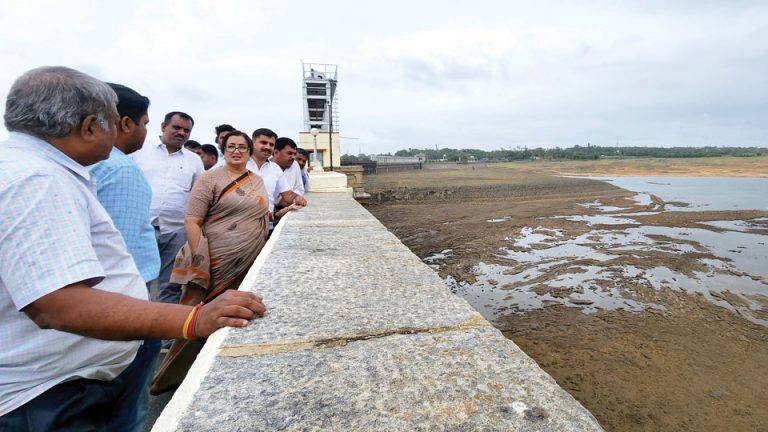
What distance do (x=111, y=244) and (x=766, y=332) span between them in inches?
262

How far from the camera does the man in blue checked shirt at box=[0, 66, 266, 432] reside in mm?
877

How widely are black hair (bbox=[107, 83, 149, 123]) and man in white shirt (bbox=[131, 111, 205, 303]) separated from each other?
1494 mm

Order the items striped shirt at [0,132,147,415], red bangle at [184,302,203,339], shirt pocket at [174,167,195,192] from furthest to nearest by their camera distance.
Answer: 1. shirt pocket at [174,167,195,192]
2. red bangle at [184,302,203,339]
3. striped shirt at [0,132,147,415]

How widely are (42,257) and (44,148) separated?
34cm

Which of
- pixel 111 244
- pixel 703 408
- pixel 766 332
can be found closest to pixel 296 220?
pixel 111 244

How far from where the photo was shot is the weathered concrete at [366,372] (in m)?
0.93

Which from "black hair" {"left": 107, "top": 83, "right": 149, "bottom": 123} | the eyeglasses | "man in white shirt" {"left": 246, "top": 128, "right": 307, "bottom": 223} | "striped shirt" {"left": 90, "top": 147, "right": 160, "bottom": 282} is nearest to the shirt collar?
"striped shirt" {"left": 90, "top": 147, "right": 160, "bottom": 282}

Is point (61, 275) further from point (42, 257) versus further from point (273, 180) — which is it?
point (273, 180)

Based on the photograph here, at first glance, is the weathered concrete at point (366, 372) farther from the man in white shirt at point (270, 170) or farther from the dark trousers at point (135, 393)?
the man in white shirt at point (270, 170)

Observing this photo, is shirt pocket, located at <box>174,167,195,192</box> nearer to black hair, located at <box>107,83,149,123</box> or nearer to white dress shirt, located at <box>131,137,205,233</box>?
white dress shirt, located at <box>131,137,205,233</box>

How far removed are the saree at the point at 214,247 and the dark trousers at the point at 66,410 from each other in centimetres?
119

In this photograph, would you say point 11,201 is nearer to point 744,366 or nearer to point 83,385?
point 83,385

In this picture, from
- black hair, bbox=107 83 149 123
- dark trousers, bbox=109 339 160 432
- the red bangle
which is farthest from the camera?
black hair, bbox=107 83 149 123

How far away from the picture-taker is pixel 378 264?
7.57 ft
